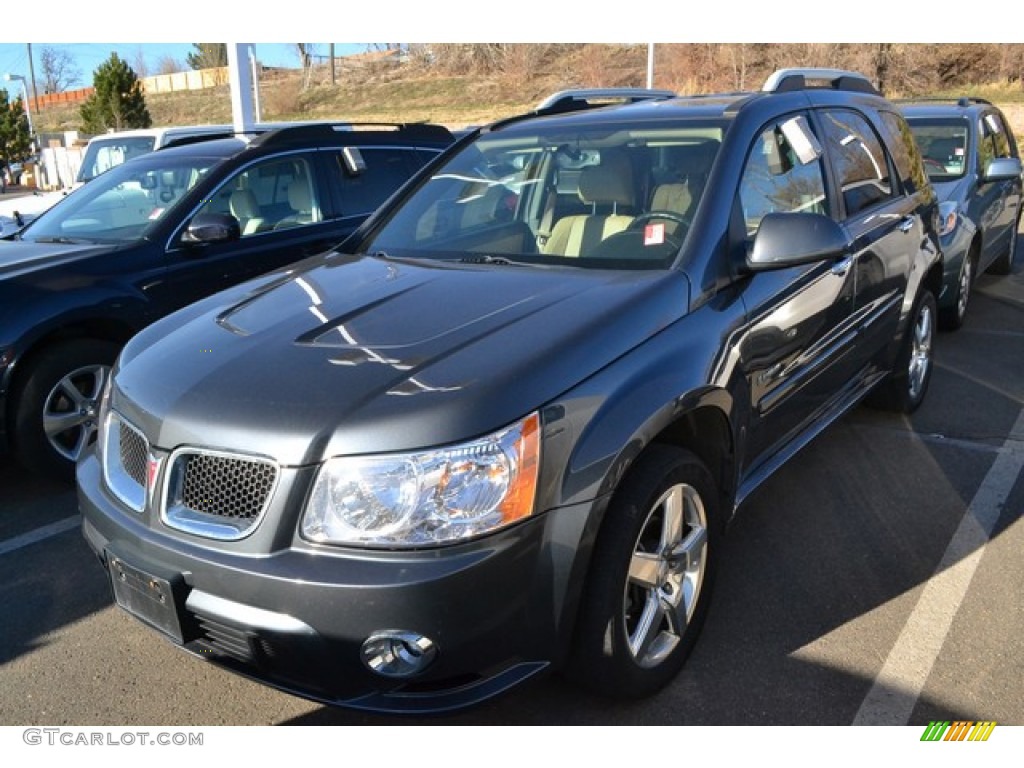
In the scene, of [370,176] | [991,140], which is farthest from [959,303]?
[370,176]

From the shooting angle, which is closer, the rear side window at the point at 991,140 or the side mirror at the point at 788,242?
the side mirror at the point at 788,242

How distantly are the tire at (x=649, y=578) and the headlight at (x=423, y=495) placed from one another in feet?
1.20

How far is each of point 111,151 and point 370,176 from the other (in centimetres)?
564

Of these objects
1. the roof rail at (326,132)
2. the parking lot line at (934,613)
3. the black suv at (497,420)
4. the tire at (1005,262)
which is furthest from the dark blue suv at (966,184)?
the roof rail at (326,132)

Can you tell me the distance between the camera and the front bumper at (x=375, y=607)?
6.85ft

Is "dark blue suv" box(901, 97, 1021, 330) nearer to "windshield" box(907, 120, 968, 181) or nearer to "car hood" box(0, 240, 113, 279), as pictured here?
"windshield" box(907, 120, 968, 181)

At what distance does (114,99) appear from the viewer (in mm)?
34688

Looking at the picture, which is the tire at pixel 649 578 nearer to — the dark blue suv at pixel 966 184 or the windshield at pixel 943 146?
the dark blue suv at pixel 966 184

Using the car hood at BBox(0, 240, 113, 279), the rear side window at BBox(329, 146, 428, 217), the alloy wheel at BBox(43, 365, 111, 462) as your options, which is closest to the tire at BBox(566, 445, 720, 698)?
the alloy wheel at BBox(43, 365, 111, 462)

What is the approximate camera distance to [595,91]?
5.06 metres

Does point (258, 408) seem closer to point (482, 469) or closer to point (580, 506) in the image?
point (482, 469)

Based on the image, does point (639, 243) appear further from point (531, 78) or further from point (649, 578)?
point (531, 78)
